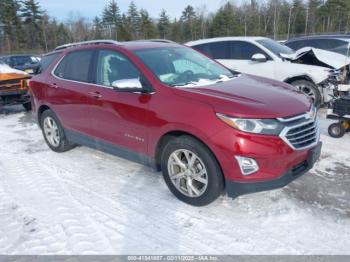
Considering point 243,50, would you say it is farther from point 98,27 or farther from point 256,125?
point 98,27

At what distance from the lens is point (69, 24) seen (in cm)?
7469

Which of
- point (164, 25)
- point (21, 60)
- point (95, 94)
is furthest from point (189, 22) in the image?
point (95, 94)

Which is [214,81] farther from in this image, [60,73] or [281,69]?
[281,69]

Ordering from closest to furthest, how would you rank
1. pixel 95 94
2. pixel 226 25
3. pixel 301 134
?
1. pixel 301 134
2. pixel 95 94
3. pixel 226 25

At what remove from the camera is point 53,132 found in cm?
571

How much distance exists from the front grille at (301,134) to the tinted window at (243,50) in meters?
5.13

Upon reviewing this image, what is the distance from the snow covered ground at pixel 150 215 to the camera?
3.09 metres

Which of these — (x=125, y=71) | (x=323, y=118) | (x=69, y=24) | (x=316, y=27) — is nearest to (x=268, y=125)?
(x=125, y=71)

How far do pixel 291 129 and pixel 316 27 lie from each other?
58156 mm

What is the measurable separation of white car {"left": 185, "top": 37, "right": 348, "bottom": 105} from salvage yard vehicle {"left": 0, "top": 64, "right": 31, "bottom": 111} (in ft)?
16.9

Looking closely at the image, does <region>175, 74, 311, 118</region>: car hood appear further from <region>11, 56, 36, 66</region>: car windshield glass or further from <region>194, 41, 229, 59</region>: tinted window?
<region>11, 56, 36, 66</region>: car windshield glass

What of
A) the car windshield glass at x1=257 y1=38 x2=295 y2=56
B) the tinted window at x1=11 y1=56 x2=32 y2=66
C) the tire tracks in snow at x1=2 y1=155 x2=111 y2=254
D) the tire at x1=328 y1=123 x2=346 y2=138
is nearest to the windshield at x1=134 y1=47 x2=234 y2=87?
the tire tracks in snow at x1=2 y1=155 x2=111 y2=254

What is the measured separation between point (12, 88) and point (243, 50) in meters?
6.57

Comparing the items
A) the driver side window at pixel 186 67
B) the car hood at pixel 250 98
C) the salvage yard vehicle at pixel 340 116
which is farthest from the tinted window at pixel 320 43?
the driver side window at pixel 186 67
